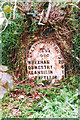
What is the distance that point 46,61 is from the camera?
5.57 ft

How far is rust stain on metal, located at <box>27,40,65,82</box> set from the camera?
5.53 feet

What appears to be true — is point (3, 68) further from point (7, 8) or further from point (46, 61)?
point (7, 8)

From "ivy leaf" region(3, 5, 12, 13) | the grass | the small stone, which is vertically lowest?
the grass

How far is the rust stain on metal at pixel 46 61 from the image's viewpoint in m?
1.68

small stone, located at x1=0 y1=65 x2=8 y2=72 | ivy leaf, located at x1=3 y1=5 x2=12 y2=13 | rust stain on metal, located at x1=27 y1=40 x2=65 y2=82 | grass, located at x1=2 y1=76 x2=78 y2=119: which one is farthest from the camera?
rust stain on metal, located at x1=27 y1=40 x2=65 y2=82

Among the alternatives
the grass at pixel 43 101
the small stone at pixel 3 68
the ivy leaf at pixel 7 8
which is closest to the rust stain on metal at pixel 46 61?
the grass at pixel 43 101

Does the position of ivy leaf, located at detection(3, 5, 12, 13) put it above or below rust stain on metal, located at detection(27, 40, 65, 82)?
above

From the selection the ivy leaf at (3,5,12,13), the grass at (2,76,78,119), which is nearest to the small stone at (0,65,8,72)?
the grass at (2,76,78,119)

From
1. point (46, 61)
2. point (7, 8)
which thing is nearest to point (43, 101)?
point (46, 61)

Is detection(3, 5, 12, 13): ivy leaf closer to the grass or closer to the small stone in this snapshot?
the small stone

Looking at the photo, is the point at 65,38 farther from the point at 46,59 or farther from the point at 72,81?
the point at 72,81

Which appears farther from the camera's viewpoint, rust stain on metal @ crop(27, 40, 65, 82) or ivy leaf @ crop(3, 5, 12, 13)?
rust stain on metal @ crop(27, 40, 65, 82)

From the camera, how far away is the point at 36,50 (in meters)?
1.69

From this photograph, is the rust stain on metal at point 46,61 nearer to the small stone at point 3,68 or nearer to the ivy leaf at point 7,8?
the small stone at point 3,68
